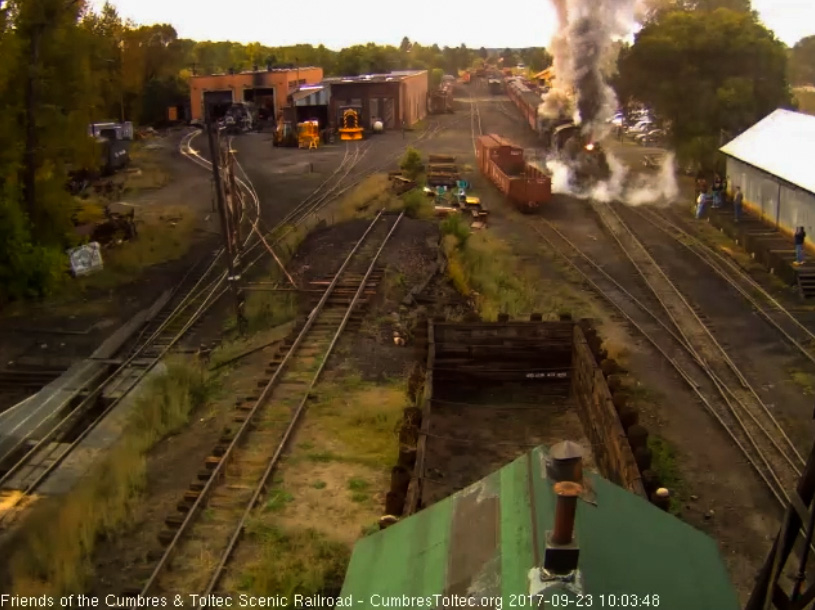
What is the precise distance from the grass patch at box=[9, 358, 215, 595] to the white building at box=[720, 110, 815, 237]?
1677 centimetres

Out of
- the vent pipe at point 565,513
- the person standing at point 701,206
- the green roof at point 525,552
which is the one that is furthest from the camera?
the person standing at point 701,206

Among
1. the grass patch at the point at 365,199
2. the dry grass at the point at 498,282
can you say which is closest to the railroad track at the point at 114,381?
the grass patch at the point at 365,199

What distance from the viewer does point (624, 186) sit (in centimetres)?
3456

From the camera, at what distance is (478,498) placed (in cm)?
470

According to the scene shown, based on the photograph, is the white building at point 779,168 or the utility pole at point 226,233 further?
the white building at point 779,168

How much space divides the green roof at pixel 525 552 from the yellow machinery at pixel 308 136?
47.9m

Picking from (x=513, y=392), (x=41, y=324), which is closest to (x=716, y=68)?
(x=513, y=392)

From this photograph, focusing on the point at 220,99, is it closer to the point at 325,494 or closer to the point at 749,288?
the point at 749,288

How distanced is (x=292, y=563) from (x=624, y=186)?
2846 centimetres

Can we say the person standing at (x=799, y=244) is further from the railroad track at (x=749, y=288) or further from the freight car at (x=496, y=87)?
the freight car at (x=496, y=87)

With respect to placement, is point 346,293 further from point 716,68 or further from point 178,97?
point 178,97

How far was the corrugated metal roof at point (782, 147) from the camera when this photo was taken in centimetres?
2360

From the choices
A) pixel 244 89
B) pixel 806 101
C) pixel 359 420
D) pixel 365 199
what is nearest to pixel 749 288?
pixel 359 420

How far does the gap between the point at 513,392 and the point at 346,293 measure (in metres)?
6.28
